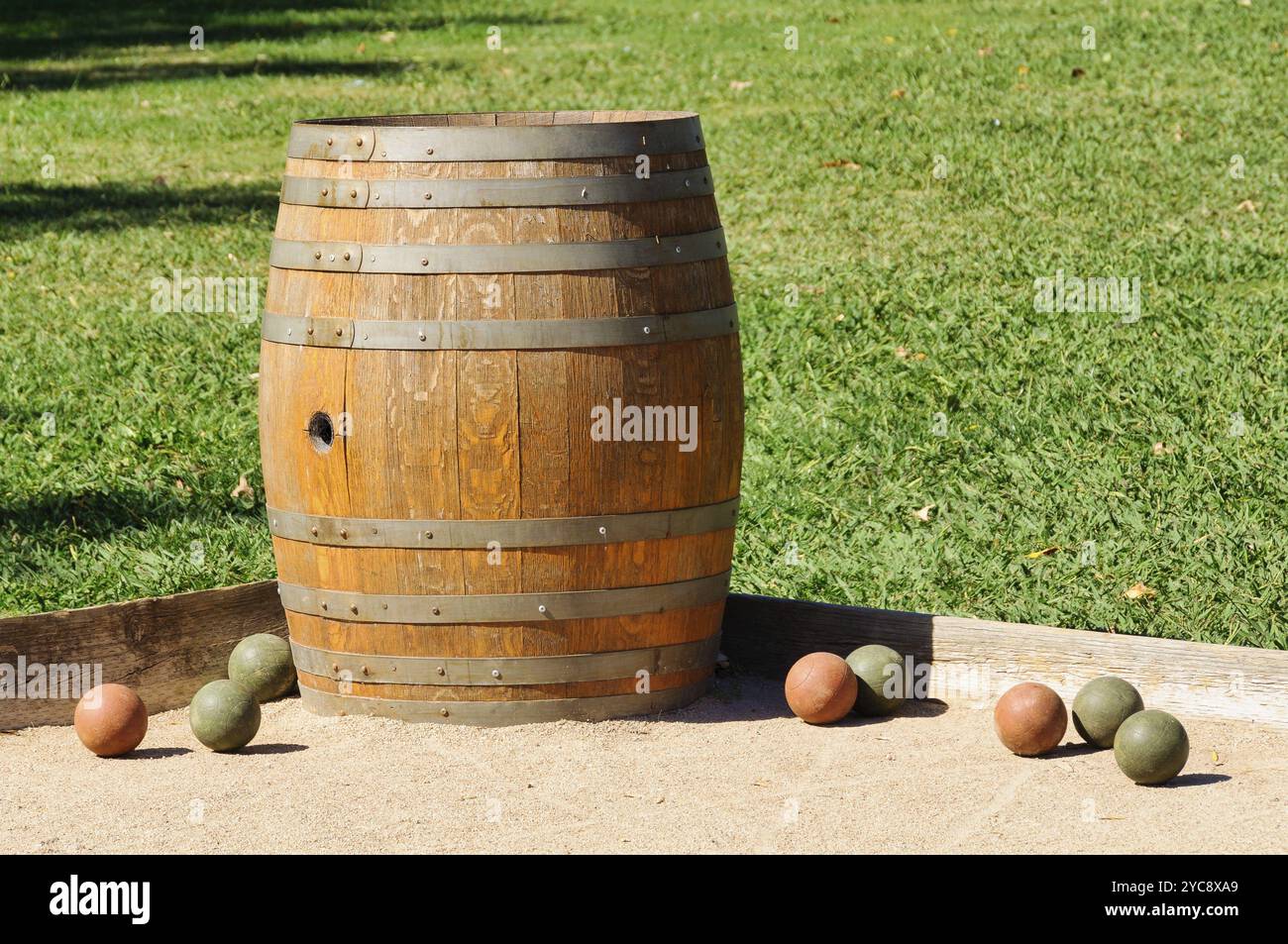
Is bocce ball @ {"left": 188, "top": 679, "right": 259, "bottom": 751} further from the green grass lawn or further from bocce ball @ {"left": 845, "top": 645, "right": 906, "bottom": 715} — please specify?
bocce ball @ {"left": 845, "top": 645, "right": 906, "bottom": 715}

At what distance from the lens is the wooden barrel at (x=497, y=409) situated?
15.3 feet

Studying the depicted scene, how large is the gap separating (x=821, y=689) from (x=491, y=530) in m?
1.04

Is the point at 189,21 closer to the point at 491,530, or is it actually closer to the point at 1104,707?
the point at 491,530

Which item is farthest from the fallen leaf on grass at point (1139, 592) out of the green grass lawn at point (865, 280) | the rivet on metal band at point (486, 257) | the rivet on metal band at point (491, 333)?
the rivet on metal band at point (486, 257)

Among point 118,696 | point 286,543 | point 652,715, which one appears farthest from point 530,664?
point 118,696

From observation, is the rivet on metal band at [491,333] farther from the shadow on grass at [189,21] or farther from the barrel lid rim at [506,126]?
the shadow on grass at [189,21]

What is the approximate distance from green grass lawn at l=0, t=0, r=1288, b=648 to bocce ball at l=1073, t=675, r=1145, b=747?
2.61 feet

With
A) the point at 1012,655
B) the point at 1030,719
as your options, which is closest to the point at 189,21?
the point at 1012,655

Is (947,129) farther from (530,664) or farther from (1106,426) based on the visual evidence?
(530,664)

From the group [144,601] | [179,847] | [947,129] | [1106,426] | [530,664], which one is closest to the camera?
[179,847]

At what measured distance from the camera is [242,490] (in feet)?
22.5

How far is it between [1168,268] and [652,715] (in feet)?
17.8

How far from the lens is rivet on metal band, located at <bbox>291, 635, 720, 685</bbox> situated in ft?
15.9

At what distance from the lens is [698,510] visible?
5012 mm
